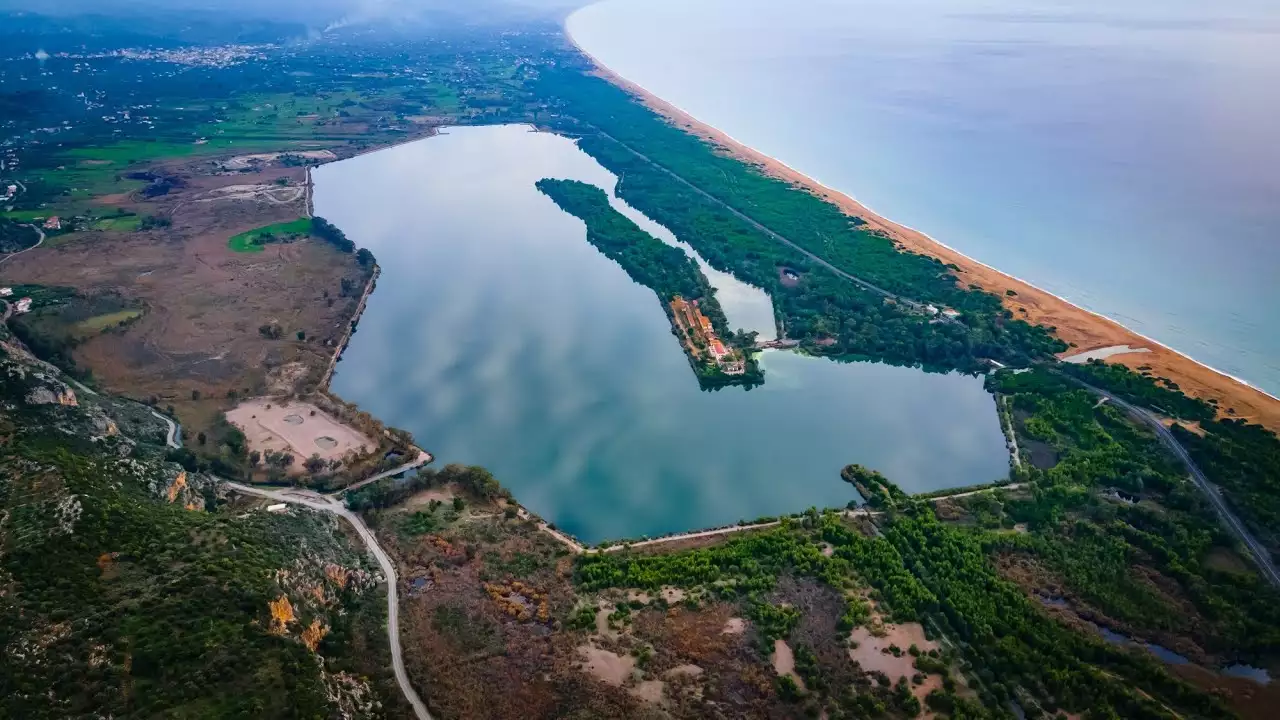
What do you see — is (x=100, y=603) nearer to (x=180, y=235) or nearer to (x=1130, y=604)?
(x=1130, y=604)

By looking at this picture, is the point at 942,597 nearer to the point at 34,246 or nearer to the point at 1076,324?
the point at 1076,324

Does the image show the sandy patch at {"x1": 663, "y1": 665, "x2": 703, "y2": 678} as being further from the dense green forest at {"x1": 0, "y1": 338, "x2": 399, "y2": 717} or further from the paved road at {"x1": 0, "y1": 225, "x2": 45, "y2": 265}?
the paved road at {"x1": 0, "y1": 225, "x2": 45, "y2": 265}

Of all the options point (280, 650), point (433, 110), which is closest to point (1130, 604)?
point (280, 650)

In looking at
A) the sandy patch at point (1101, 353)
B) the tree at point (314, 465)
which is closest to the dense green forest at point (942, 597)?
the tree at point (314, 465)

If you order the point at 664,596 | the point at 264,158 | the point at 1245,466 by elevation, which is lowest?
the point at 664,596

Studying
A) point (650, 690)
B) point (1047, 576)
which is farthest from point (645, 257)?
point (650, 690)

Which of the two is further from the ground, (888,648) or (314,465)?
(314,465)
